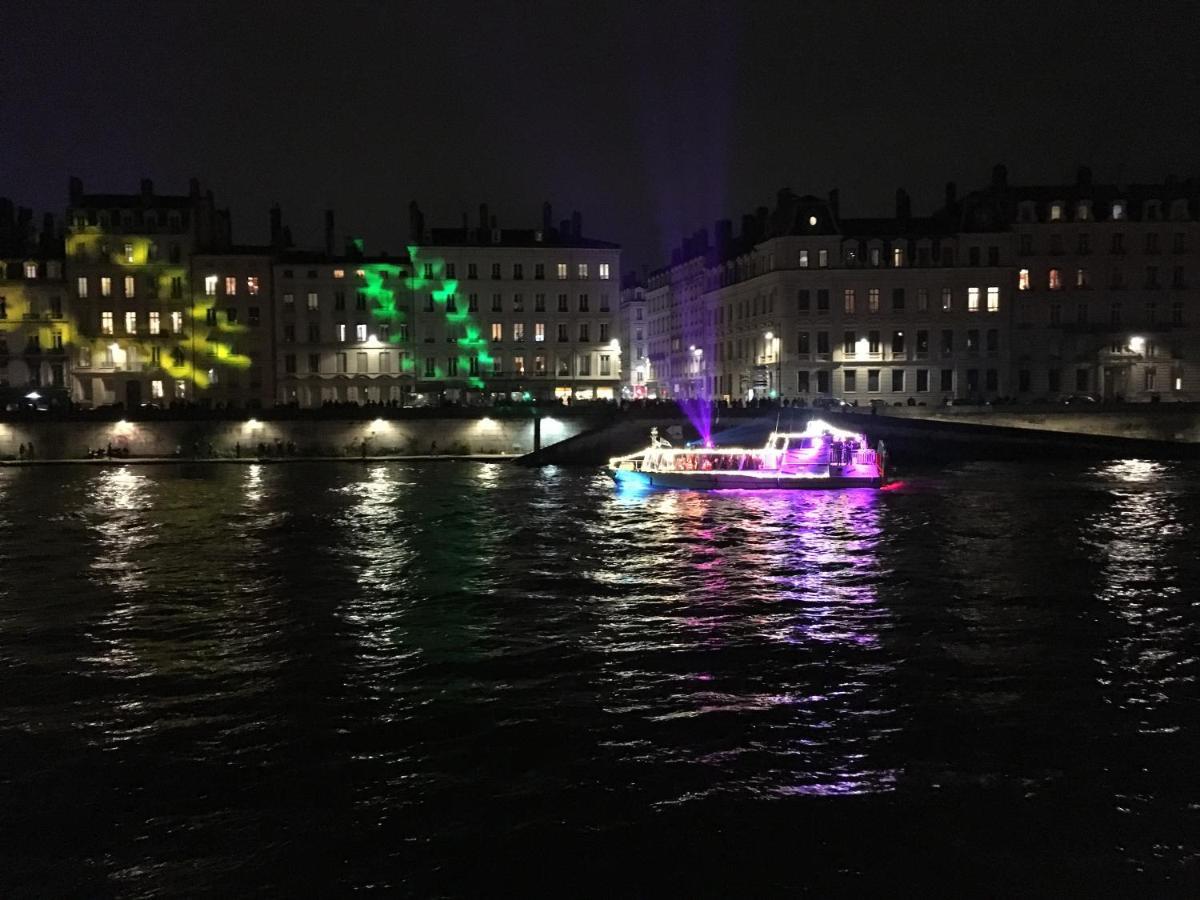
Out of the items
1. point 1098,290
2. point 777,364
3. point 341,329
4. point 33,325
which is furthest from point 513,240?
point 1098,290

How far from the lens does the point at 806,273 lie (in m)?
80.4

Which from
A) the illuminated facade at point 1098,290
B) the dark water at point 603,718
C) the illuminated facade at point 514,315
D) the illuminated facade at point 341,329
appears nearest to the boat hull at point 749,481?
the dark water at point 603,718

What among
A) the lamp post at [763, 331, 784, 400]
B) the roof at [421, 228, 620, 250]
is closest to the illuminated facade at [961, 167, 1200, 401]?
the lamp post at [763, 331, 784, 400]

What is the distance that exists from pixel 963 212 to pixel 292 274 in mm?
53259

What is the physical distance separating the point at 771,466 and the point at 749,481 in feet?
7.37

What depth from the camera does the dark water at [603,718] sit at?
10102 mm

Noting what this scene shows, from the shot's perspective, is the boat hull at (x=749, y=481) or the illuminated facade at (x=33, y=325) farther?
the illuminated facade at (x=33, y=325)

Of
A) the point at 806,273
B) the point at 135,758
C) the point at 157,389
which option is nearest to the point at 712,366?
the point at 806,273

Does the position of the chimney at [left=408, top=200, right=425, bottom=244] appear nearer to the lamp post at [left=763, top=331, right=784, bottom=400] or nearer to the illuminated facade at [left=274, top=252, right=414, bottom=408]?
the illuminated facade at [left=274, top=252, right=414, bottom=408]

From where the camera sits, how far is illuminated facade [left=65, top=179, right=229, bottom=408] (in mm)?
81562

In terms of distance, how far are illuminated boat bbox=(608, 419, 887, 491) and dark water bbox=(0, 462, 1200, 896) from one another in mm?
17610

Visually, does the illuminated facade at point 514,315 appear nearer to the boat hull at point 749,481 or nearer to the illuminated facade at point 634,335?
the boat hull at point 749,481

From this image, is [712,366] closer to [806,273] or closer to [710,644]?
[806,273]

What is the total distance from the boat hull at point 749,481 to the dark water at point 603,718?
1728 cm
